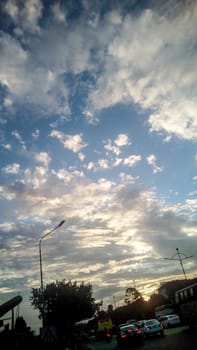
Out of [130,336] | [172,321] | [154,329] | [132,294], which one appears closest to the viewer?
[130,336]

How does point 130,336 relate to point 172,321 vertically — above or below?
below

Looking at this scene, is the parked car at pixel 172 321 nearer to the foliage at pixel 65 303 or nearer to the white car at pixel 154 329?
the white car at pixel 154 329

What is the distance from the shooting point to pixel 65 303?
51125 mm

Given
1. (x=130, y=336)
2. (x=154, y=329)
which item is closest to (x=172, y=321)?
(x=154, y=329)

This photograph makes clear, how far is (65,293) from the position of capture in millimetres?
52500

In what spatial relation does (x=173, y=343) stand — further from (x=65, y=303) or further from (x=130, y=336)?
(x=65, y=303)

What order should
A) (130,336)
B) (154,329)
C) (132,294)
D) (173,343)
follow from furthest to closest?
(132,294) < (154,329) < (130,336) < (173,343)

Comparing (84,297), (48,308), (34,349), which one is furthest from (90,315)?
(34,349)

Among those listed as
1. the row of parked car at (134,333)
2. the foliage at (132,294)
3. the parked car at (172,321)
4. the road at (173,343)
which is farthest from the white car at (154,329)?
the foliage at (132,294)

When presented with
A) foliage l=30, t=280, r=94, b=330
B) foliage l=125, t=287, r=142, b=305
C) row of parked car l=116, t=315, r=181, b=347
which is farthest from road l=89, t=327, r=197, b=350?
foliage l=125, t=287, r=142, b=305

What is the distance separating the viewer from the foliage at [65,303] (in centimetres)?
4972

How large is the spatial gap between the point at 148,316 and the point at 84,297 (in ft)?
109

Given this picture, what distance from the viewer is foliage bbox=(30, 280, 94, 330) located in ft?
A: 163

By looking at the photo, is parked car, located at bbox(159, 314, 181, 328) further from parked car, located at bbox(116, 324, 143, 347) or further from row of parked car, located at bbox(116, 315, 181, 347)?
parked car, located at bbox(116, 324, 143, 347)
